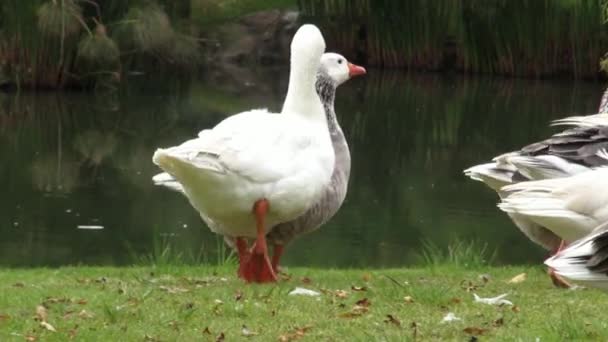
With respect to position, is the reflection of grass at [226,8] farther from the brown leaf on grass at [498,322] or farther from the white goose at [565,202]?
the white goose at [565,202]

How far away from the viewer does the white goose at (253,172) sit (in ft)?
24.7

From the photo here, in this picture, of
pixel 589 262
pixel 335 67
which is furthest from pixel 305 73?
pixel 589 262

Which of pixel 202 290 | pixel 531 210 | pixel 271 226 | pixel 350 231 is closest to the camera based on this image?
pixel 531 210

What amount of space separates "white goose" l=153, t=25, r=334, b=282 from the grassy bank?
0.36 meters

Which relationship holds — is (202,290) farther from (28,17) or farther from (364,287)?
(28,17)

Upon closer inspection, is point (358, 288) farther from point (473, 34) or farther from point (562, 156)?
point (473, 34)

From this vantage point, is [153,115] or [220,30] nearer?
[153,115]

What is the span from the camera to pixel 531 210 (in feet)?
18.1

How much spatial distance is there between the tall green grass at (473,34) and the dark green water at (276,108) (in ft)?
3.59

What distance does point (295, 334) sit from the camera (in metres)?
5.79

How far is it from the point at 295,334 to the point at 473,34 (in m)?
31.0

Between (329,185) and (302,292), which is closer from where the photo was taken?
(302,292)

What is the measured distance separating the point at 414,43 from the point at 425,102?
749 centimetres

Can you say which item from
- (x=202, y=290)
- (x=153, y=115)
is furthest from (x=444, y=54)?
(x=202, y=290)
